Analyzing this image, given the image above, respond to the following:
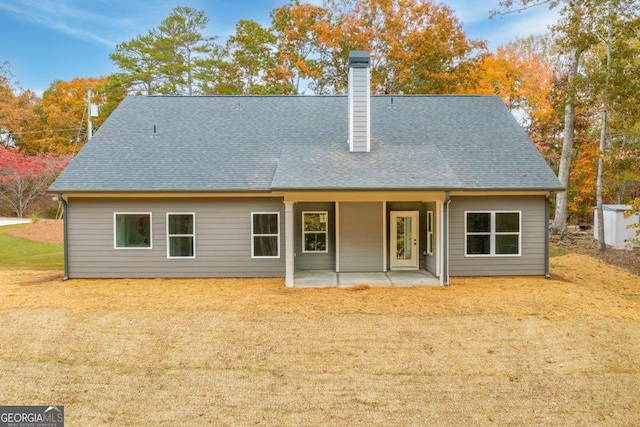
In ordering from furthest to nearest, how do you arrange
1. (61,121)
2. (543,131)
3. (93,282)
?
(61,121)
(543,131)
(93,282)

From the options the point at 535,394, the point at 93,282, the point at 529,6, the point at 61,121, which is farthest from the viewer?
the point at 61,121

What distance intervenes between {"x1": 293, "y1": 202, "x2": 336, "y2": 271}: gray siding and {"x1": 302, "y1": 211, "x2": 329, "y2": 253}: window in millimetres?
108

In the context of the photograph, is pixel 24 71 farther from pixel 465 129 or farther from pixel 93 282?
pixel 465 129

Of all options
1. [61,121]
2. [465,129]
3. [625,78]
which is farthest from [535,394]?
[61,121]

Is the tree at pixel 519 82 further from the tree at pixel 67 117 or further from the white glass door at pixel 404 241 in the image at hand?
the tree at pixel 67 117

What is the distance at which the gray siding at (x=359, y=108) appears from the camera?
1138cm

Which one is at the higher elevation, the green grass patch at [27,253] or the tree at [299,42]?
the tree at [299,42]

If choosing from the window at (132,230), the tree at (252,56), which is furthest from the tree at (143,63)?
the window at (132,230)

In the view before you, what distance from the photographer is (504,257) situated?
1071 centimetres

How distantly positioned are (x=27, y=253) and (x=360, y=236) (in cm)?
1311

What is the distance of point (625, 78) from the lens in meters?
13.4

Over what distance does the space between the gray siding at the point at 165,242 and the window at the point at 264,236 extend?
0.13 metres

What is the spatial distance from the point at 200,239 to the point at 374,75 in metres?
15.8

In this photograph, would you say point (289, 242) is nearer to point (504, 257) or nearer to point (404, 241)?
point (404, 241)
